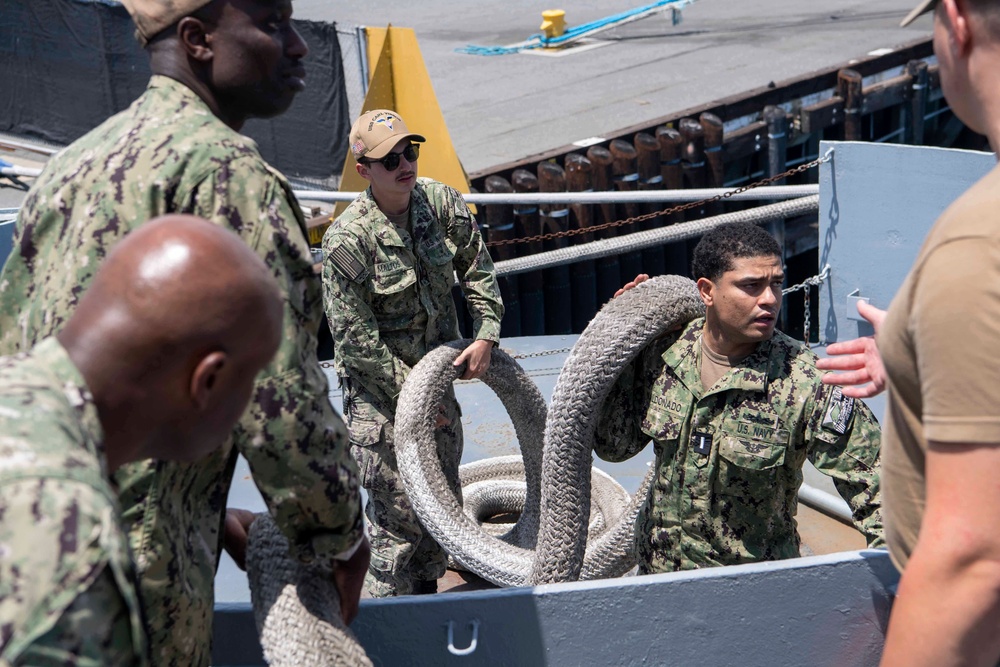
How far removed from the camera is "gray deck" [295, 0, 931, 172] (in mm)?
12656


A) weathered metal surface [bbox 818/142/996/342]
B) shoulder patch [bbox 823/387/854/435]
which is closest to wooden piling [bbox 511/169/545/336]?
weathered metal surface [bbox 818/142/996/342]

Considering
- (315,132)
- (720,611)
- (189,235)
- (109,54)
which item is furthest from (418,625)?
(109,54)

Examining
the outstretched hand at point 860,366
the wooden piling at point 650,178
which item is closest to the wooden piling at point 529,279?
the wooden piling at point 650,178

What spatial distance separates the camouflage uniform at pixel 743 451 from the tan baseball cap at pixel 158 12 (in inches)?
65.8

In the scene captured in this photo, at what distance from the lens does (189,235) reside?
1.45 m

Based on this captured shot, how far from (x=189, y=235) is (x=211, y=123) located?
670 millimetres

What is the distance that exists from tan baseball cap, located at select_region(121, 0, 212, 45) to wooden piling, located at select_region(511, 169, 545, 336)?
7312 millimetres

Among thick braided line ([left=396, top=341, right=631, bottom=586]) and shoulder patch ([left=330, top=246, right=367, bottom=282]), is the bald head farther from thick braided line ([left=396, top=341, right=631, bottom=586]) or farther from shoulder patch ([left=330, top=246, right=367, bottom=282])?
shoulder patch ([left=330, top=246, right=367, bottom=282])

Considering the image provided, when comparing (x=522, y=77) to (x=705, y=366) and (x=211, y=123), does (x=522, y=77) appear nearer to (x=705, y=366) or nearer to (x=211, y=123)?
(x=705, y=366)

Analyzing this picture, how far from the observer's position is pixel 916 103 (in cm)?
1256

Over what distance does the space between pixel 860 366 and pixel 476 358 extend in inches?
73.9

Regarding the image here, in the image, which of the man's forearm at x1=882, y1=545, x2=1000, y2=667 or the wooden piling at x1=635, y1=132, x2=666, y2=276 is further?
the wooden piling at x1=635, y1=132, x2=666, y2=276

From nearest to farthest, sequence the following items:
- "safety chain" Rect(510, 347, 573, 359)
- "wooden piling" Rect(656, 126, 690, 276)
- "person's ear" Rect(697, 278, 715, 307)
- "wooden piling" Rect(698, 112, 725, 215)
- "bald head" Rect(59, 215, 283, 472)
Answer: "bald head" Rect(59, 215, 283, 472) → "person's ear" Rect(697, 278, 715, 307) → "safety chain" Rect(510, 347, 573, 359) → "wooden piling" Rect(656, 126, 690, 276) → "wooden piling" Rect(698, 112, 725, 215)

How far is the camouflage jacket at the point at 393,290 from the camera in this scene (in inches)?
169
